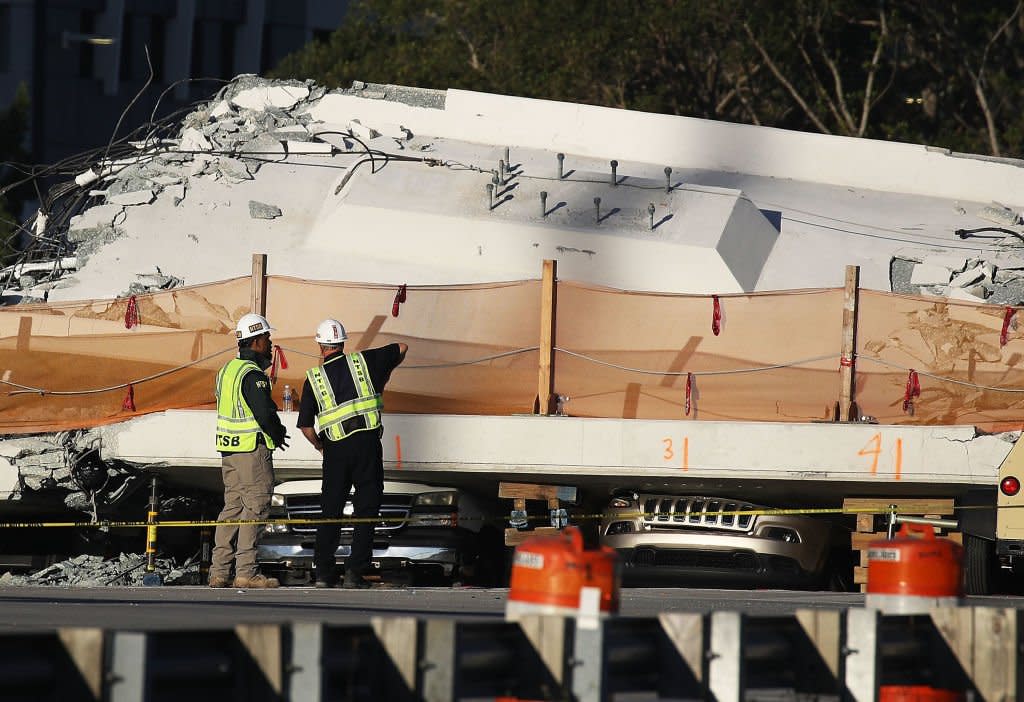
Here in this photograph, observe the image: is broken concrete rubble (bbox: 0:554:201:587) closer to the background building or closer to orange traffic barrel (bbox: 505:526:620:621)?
orange traffic barrel (bbox: 505:526:620:621)

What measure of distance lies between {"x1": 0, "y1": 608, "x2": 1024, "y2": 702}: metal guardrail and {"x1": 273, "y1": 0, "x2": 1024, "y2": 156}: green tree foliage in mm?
33183

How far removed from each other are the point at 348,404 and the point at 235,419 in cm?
86

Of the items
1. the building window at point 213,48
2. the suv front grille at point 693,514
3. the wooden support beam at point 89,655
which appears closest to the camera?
the wooden support beam at point 89,655

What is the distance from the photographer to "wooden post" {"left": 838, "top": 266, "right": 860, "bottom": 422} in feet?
52.6

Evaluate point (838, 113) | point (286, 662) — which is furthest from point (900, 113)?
point (286, 662)

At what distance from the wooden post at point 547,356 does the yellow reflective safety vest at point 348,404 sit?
240 centimetres

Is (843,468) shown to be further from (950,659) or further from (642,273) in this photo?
(950,659)

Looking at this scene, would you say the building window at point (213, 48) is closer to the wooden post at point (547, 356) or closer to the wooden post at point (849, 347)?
the wooden post at point (547, 356)

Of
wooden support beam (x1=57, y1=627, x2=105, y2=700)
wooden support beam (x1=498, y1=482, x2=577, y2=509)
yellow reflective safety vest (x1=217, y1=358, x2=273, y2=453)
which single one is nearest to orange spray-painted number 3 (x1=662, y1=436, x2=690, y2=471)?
wooden support beam (x1=498, y1=482, x2=577, y2=509)

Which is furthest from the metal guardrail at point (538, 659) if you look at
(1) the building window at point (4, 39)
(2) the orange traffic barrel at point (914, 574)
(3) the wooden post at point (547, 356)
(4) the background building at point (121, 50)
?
(1) the building window at point (4, 39)

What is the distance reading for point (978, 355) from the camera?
634 inches

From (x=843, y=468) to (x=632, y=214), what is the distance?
5.79 metres

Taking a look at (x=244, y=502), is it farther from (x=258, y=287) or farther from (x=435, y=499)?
(x=258, y=287)

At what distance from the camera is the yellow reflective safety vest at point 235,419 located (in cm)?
1395
